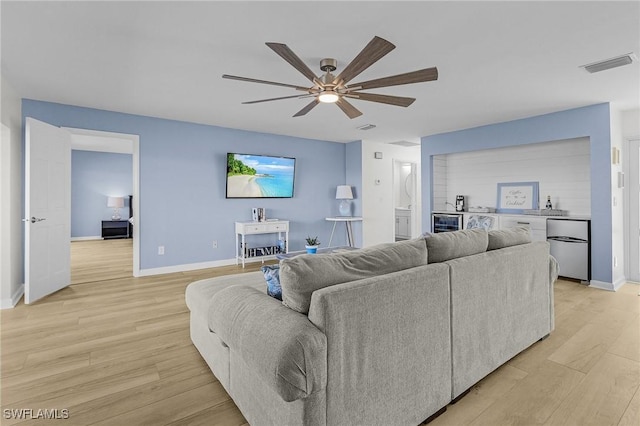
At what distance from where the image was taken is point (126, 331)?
9.28 ft

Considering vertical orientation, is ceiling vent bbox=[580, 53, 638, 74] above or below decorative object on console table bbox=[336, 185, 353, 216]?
above

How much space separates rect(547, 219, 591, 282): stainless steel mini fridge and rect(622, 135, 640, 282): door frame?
71 centimetres

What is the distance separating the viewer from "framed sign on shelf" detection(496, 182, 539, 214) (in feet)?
17.1

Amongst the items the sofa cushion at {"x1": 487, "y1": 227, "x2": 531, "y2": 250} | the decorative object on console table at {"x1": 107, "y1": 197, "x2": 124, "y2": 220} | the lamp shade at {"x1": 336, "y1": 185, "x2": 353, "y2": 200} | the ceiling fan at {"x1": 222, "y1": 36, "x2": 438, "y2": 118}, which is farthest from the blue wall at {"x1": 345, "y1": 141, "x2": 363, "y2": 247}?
the decorative object on console table at {"x1": 107, "y1": 197, "x2": 124, "y2": 220}

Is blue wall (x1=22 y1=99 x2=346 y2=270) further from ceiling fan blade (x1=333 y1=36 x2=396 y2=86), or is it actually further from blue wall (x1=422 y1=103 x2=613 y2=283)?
blue wall (x1=422 y1=103 x2=613 y2=283)

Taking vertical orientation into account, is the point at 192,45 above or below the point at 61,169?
above

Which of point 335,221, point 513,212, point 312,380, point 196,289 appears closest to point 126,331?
point 196,289

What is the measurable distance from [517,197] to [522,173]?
0.39m

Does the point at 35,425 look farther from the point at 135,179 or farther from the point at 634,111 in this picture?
the point at 634,111

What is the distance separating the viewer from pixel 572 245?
4.41 meters

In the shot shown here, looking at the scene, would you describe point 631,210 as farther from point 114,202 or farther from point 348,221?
point 114,202

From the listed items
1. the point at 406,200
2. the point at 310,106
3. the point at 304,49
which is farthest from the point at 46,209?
the point at 406,200

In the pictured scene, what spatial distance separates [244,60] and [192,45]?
0.42 metres

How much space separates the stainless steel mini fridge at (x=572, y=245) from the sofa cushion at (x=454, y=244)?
311cm
